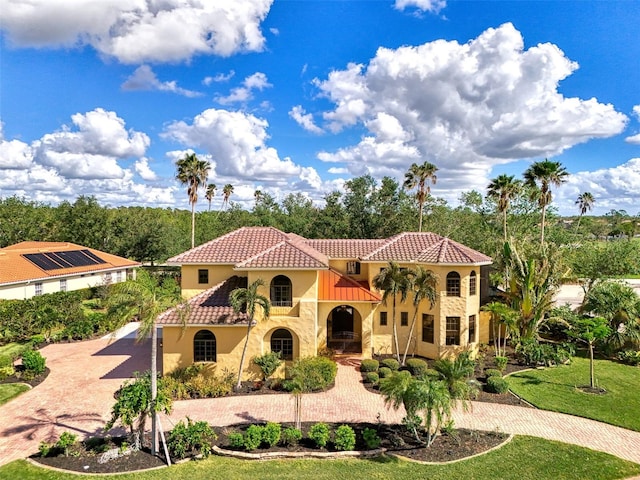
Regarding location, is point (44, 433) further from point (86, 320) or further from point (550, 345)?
point (550, 345)

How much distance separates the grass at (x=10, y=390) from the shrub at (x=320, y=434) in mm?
16338

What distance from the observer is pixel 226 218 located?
2847 inches

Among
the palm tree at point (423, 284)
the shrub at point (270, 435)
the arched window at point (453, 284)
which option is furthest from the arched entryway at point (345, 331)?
the shrub at point (270, 435)

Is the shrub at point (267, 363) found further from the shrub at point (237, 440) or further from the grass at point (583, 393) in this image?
the grass at point (583, 393)

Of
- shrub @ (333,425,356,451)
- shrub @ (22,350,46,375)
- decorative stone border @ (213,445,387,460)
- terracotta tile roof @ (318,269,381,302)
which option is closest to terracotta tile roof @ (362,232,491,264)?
terracotta tile roof @ (318,269,381,302)

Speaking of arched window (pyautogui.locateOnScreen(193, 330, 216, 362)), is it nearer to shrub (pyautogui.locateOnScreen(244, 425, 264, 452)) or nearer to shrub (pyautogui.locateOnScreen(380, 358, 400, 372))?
shrub (pyautogui.locateOnScreen(244, 425, 264, 452))

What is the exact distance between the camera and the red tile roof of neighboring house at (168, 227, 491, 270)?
2386 cm

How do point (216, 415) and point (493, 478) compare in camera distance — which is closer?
point (493, 478)

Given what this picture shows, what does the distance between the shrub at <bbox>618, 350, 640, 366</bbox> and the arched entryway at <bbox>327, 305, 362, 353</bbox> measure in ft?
58.3

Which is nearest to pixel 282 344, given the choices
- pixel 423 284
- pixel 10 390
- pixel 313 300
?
pixel 313 300

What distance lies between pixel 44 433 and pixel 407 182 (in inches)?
1586

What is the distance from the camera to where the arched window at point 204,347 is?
22.9 metres

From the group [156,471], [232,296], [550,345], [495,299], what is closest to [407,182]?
[495,299]

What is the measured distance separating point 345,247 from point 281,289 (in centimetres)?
944
